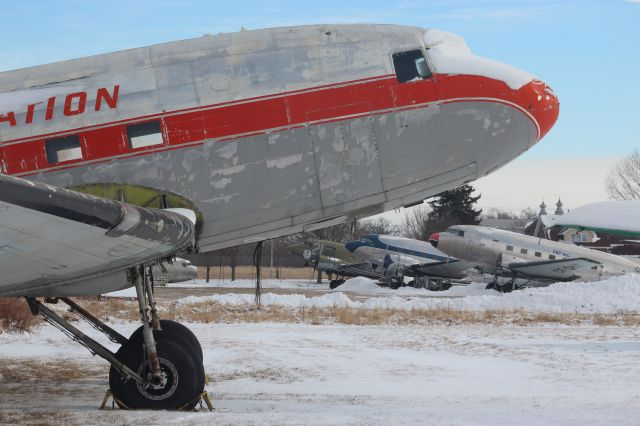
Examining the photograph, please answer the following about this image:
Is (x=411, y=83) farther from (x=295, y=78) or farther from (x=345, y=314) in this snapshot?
(x=345, y=314)

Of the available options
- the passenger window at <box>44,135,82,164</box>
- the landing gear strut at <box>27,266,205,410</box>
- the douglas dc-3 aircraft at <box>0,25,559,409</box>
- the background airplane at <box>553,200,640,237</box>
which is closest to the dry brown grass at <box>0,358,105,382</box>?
the douglas dc-3 aircraft at <box>0,25,559,409</box>

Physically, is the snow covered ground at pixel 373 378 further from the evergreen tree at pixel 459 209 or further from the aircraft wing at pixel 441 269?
the evergreen tree at pixel 459 209

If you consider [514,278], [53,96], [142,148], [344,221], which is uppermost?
[53,96]

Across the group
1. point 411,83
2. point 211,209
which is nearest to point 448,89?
point 411,83

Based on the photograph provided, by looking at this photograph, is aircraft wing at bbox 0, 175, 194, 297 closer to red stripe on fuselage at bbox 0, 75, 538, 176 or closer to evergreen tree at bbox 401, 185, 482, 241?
red stripe on fuselage at bbox 0, 75, 538, 176

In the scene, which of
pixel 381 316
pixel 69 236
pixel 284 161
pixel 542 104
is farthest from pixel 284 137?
pixel 381 316

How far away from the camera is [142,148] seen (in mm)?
9266

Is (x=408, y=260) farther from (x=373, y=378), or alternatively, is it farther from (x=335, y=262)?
(x=373, y=378)

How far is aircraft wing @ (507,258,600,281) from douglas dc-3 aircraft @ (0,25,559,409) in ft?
120

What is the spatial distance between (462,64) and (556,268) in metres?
37.5

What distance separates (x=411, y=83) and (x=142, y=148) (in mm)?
3215

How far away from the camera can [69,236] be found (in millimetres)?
7398

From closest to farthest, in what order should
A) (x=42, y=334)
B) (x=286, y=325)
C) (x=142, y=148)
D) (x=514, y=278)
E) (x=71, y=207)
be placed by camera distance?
(x=71, y=207), (x=142, y=148), (x=42, y=334), (x=286, y=325), (x=514, y=278)

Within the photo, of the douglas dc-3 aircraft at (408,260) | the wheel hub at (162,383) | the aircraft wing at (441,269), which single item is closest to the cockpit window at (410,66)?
the wheel hub at (162,383)
